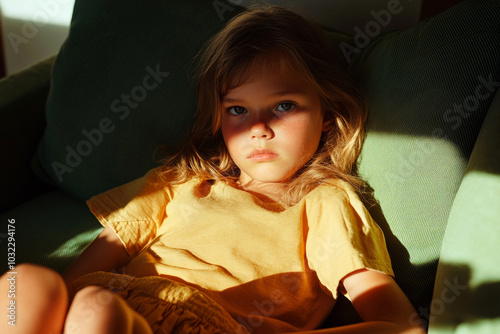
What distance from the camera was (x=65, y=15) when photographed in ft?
6.76

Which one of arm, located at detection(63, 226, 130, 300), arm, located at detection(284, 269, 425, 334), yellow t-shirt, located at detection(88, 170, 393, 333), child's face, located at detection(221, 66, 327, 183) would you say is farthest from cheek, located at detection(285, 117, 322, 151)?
arm, located at detection(63, 226, 130, 300)

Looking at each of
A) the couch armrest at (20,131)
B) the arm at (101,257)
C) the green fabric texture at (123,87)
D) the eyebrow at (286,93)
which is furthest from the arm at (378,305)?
the couch armrest at (20,131)

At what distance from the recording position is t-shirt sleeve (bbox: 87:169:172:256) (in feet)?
3.85

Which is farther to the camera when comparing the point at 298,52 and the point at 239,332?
the point at 298,52

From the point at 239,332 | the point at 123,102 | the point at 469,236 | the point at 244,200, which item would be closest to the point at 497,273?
the point at 469,236

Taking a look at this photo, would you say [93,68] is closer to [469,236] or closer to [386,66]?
[386,66]

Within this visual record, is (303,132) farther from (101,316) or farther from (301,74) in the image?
(101,316)

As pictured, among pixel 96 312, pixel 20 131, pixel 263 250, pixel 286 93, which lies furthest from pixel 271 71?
pixel 20 131

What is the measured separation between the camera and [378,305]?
0.89 m

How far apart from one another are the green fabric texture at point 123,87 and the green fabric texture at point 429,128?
54cm

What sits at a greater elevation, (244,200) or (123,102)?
(123,102)

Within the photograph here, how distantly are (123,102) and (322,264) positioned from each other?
0.73 m

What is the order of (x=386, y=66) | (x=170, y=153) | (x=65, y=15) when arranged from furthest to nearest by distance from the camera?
(x=65, y=15), (x=170, y=153), (x=386, y=66)

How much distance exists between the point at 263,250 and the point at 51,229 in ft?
2.13
